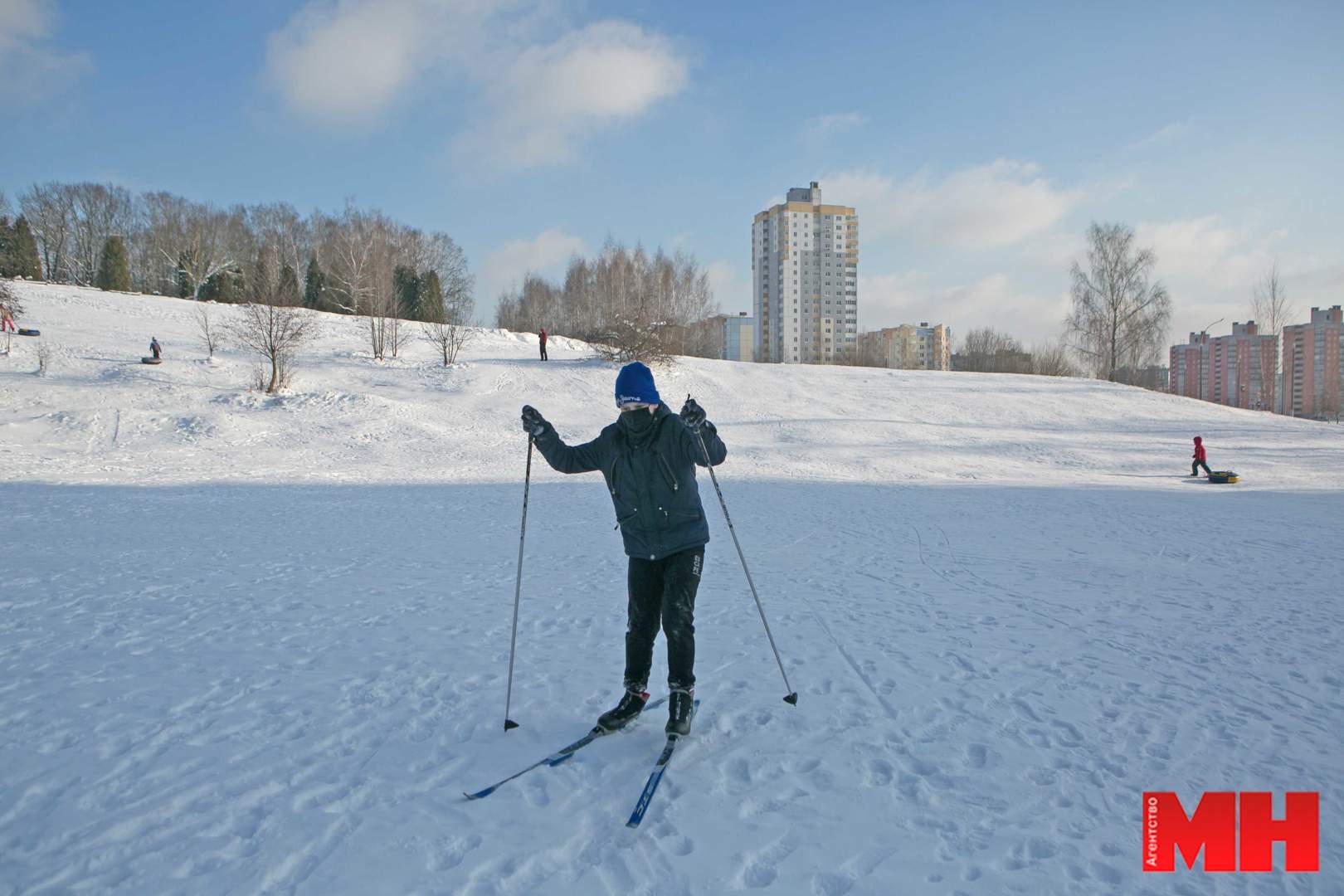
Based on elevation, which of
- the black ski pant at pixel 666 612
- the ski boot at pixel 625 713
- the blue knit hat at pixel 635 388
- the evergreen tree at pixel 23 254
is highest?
the evergreen tree at pixel 23 254

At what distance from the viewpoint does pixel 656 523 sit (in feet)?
12.6

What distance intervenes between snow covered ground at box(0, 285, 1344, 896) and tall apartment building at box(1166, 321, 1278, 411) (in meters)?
37.0

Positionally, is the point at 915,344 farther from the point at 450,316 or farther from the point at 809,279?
the point at 450,316

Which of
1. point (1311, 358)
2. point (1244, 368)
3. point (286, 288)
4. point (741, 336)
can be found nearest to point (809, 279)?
point (741, 336)

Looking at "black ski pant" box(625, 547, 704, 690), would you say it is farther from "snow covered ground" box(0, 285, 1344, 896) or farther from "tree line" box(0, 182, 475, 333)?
"tree line" box(0, 182, 475, 333)

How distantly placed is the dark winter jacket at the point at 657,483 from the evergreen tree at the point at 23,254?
6622cm

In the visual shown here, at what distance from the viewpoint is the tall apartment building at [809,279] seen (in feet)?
334

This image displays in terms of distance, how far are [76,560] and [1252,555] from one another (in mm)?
14621

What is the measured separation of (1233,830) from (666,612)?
2798 mm

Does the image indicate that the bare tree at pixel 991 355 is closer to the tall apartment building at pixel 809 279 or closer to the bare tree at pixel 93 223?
the tall apartment building at pixel 809 279

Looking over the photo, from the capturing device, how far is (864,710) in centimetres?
421

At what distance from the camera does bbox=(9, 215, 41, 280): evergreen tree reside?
51219mm

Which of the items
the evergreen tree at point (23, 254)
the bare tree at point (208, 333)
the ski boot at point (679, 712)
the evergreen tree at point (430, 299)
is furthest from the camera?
the evergreen tree at point (430, 299)

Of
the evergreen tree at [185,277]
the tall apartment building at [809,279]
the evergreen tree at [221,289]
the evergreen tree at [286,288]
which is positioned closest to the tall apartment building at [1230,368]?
the tall apartment building at [809,279]
